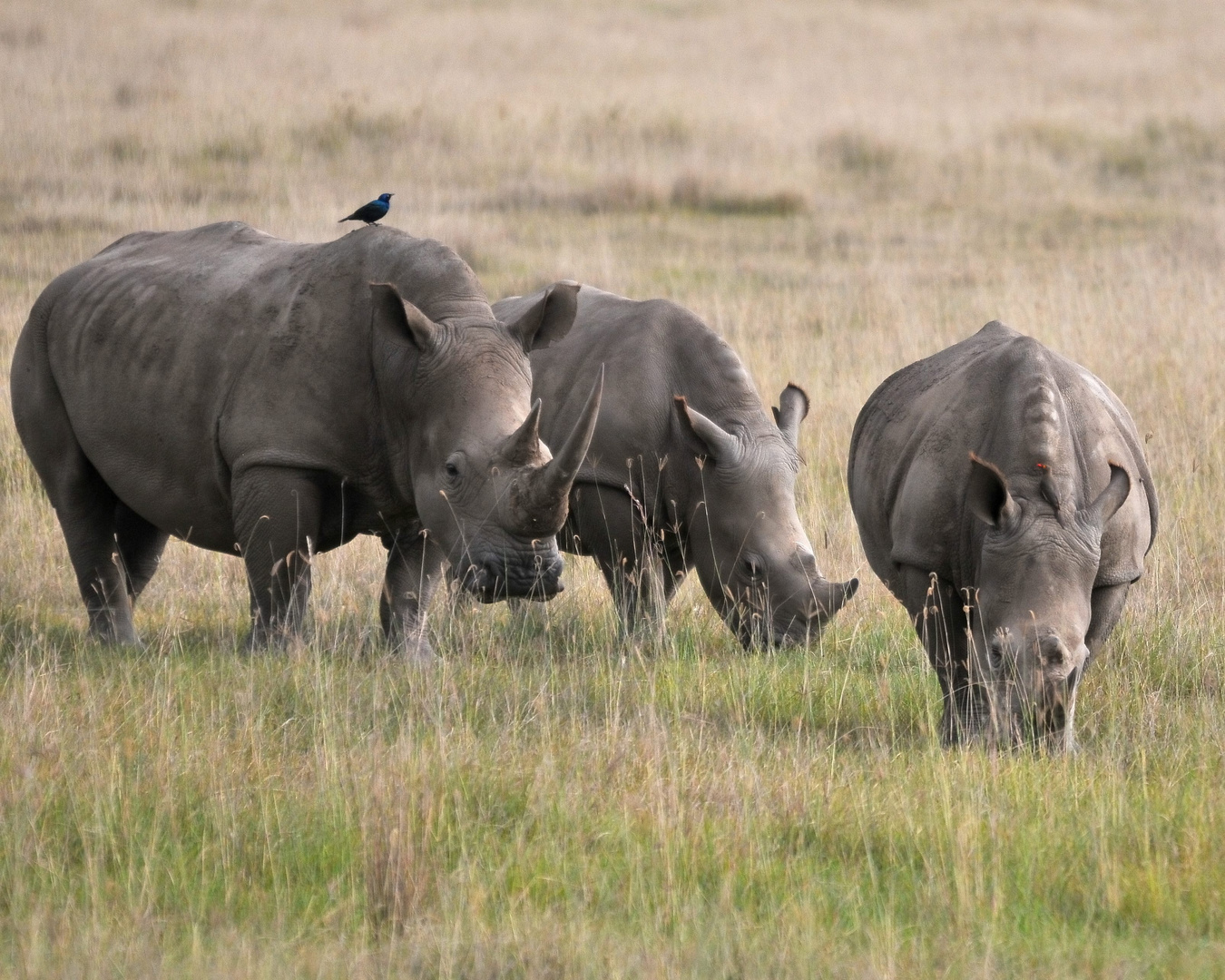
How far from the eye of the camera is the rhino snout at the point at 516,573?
5.68 meters

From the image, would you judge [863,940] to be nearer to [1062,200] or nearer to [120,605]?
[120,605]

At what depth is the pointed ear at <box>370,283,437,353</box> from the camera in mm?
5922

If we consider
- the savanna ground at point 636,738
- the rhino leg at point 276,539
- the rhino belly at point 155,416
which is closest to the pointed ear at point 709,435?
the savanna ground at point 636,738

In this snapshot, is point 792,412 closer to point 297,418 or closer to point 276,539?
point 297,418

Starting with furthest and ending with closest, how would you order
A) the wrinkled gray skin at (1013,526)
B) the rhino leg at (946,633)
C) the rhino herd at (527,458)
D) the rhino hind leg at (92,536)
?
the rhino hind leg at (92,536) < the rhino leg at (946,633) < the rhino herd at (527,458) < the wrinkled gray skin at (1013,526)

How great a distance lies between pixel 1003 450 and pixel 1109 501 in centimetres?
41

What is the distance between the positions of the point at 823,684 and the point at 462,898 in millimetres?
2381

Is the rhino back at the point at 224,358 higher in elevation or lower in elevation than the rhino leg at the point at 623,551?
higher

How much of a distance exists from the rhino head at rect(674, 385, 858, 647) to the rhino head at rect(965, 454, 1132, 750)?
64.8 inches

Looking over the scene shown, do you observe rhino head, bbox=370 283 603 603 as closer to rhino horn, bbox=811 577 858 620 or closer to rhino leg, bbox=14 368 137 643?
rhino horn, bbox=811 577 858 620

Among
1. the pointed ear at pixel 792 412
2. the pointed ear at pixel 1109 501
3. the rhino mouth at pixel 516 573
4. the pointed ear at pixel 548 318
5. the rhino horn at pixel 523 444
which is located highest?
the pointed ear at pixel 548 318

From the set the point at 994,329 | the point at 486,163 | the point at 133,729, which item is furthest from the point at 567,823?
the point at 486,163

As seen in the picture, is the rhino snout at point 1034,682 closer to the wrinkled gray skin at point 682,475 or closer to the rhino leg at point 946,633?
the rhino leg at point 946,633

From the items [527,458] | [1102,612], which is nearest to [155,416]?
[527,458]
